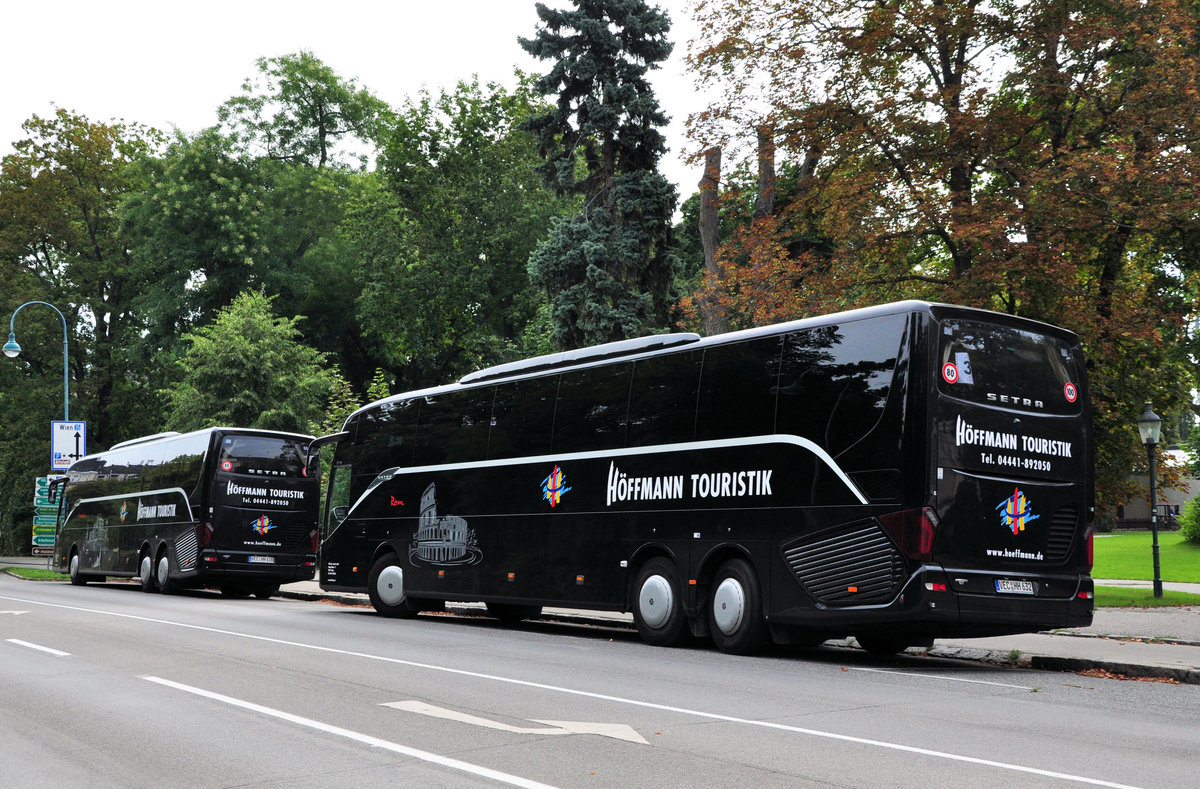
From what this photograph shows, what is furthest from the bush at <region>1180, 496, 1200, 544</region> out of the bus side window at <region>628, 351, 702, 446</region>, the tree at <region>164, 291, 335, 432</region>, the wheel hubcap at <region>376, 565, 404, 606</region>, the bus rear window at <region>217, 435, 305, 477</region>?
the bus side window at <region>628, 351, 702, 446</region>

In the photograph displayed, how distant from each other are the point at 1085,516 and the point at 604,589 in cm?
608

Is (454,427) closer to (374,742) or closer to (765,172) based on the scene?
(765,172)

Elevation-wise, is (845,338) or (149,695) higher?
(845,338)

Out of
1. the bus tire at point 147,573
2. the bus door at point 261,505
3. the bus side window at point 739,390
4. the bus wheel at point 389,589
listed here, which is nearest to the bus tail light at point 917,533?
the bus side window at point 739,390

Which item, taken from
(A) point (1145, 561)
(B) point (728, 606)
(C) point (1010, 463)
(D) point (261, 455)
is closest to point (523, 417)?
(B) point (728, 606)

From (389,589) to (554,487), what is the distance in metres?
4.99

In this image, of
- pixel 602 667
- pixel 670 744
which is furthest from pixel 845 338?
pixel 670 744

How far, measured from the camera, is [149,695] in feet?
32.1

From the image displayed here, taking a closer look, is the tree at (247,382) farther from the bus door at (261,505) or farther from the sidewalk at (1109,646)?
the sidewalk at (1109,646)

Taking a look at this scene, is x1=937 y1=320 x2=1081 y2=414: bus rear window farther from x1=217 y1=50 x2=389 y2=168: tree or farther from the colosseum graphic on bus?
x1=217 y1=50 x2=389 y2=168: tree

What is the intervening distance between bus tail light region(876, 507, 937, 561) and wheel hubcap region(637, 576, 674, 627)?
3.70 m

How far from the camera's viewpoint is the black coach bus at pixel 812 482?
1188cm

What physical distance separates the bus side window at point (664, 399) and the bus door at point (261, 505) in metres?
13.0

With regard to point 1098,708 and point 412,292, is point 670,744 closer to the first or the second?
point 1098,708
